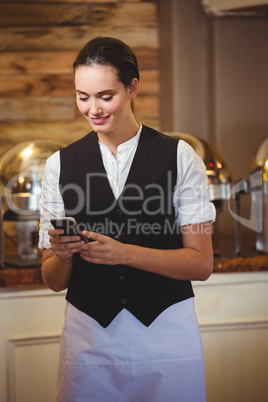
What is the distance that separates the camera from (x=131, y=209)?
1.15 meters

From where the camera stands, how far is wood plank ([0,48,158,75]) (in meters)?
2.44

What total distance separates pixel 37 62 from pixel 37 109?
223mm

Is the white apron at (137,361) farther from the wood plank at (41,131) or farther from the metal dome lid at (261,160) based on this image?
the wood plank at (41,131)

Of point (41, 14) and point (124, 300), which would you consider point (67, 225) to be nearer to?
point (124, 300)

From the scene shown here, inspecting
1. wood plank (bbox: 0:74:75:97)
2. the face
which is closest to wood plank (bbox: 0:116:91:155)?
wood plank (bbox: 0:74:75:97)

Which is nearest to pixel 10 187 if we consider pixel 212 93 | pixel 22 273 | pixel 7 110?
pixel 22 273

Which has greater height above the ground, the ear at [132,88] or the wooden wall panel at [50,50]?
the wooden wall panel at [50,50]

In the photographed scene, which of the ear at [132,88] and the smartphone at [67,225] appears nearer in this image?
the smartphone at [67,225]

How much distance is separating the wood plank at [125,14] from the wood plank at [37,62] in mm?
214

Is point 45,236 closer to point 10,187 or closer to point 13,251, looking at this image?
point 10,187

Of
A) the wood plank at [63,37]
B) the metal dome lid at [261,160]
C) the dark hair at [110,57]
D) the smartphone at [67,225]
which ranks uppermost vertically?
the wood plank at [63,37]

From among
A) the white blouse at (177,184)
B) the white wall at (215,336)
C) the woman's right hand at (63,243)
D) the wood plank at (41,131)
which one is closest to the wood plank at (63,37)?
the wood plank at (41,131)

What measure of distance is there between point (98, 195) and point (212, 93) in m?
1.55

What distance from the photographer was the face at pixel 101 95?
107 cm
